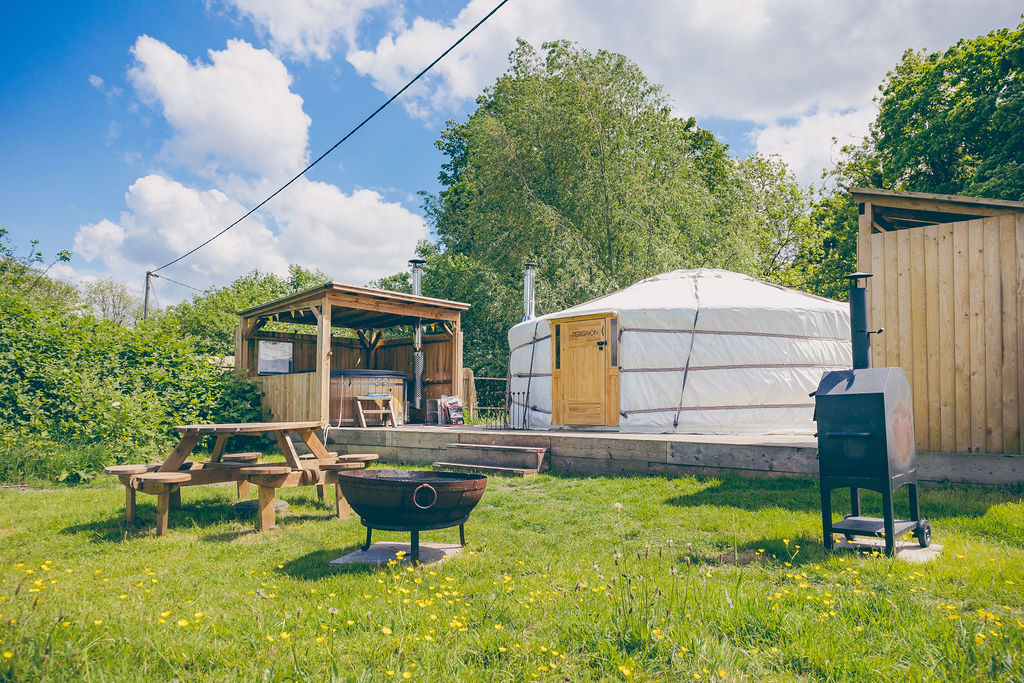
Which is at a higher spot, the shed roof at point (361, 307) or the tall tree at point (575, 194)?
the tall tree at point (575, 194)

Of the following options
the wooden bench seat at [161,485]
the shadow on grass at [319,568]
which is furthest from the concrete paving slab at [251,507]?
the shadow on grass at [319,568]

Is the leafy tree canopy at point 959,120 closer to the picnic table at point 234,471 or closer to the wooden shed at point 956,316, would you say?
the wooden shed at point 956,316

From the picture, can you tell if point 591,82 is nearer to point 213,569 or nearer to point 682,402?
point 682,402

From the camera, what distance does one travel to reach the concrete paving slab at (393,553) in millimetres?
3766

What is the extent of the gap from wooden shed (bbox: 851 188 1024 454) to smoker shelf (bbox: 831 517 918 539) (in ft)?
6.16

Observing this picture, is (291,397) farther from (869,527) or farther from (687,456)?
(869,527)

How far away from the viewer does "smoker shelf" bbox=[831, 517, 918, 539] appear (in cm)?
369

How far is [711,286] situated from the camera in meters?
10.1

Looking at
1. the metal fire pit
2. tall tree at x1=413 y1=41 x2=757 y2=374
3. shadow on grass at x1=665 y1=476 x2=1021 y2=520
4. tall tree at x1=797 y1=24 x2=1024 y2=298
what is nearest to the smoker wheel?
shadow on grass at x1=665 y1=476 x2=1021 y2=520

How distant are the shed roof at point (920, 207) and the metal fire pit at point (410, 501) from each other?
4.25m

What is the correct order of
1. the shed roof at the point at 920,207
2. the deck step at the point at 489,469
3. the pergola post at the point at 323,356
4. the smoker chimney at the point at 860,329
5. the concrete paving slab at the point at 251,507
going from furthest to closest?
the pergola post at the point at 323,356, the deck step at the point at 489,469, the concrete paving slab at the point at 251,507, the shed roof at the point at 920,207, the smoker chimney at the point at 860,329

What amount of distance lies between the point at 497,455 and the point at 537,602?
4.67m

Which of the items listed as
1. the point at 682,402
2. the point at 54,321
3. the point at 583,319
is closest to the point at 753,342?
the point at 682,402

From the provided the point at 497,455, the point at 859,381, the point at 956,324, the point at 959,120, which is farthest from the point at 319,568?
the point at 959,120
